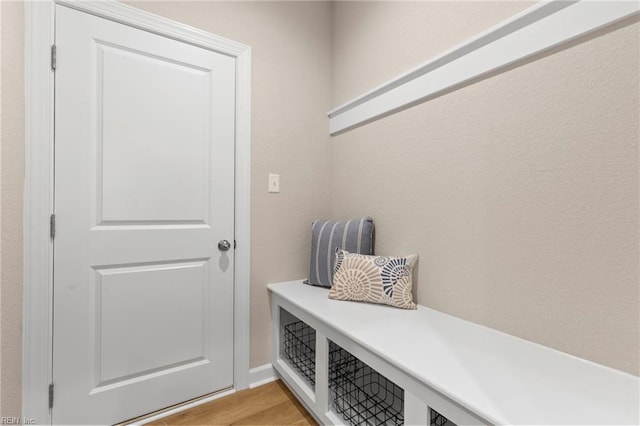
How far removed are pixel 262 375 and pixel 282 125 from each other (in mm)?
1564

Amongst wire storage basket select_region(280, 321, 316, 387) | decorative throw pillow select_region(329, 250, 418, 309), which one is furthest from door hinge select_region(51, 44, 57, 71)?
wire storage basket select_region(280, 321, 316, 387)

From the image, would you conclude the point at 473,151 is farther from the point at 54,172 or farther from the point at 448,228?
the point at 54,172

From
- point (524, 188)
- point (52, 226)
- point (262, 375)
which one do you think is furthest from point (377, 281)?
point (52, 226)

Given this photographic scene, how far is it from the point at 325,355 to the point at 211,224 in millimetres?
914

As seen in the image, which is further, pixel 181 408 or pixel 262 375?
pixel 262 375

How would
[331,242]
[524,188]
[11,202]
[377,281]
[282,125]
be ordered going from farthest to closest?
[282,125] < [331,242] < [377,281] < [11,202] < [524,188]

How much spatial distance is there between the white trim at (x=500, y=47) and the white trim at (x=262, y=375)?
1.65m

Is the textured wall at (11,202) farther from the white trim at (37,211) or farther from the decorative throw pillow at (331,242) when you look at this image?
the decorative throw pillow at (331,242)

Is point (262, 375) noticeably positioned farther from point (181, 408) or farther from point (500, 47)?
point (500, 47)

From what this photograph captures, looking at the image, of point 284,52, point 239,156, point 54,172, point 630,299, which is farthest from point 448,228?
point 54,172

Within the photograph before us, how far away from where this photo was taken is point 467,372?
84 centimetres

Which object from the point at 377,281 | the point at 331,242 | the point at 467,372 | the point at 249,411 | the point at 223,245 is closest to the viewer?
the point at 467,372

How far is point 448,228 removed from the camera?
130 cm

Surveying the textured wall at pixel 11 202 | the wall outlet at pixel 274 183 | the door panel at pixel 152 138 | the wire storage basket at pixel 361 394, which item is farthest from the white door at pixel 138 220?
the wire storage basket at pixel 361 394
